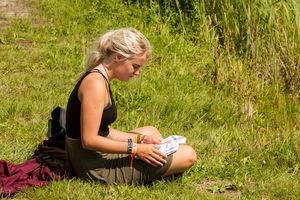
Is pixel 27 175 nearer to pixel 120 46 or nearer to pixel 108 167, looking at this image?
pixel 108 167

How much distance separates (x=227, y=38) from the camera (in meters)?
6.12

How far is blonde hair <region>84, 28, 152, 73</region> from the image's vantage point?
124 inches

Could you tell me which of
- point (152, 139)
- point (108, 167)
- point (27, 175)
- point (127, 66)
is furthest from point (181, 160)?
point (27, 175)

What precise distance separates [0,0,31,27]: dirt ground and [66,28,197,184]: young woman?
4415mm

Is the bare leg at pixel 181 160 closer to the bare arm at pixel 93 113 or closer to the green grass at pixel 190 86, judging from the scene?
the green grass at pixel 190 86

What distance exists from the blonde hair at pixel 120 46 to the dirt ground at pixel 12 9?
4304 mm

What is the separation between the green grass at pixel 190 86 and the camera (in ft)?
12.2

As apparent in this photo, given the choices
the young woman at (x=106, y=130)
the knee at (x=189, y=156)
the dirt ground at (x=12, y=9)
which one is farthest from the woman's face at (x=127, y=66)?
A: the dirt ground at (x=12, y=9)

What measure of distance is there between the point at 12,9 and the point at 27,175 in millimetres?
5099

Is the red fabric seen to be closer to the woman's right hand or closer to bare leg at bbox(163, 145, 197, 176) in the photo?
the woman's right hand

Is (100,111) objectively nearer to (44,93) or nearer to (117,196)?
(117,196)

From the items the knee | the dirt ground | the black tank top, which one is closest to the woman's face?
the black tank top

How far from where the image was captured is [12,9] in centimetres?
762

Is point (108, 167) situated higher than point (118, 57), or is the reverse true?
point (118, 57)
